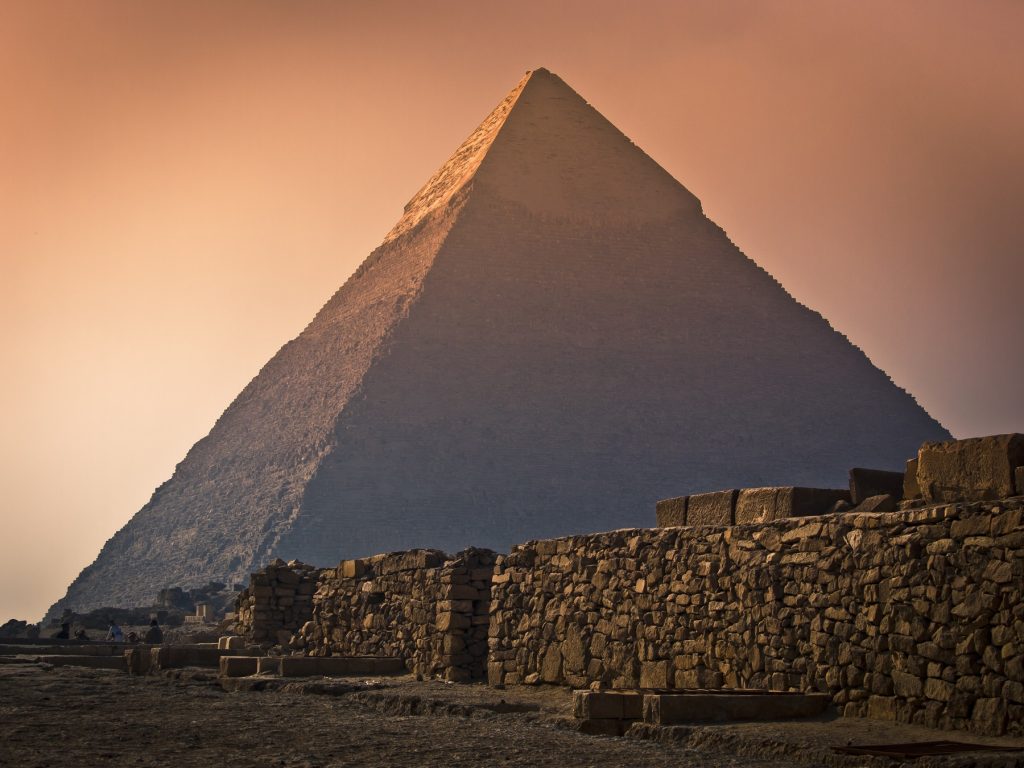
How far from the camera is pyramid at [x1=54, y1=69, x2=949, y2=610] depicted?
83.0 m

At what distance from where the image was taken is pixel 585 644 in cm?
979

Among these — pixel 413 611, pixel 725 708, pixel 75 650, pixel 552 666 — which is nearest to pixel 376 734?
pixel 725 708

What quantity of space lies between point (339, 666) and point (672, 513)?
325cm

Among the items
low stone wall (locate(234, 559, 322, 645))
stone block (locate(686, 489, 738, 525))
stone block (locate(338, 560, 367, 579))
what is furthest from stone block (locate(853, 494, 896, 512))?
low stone wall (locate(234, 559, 322, 645))

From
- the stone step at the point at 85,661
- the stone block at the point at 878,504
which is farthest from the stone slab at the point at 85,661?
the stone block at the point at 878,504

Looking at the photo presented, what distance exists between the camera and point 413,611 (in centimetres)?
1233

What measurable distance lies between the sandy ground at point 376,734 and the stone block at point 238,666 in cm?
142

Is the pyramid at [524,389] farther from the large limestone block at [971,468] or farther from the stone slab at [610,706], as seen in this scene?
the stone slab at [610,706]

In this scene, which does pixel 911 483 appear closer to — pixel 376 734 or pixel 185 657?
pixel 376 734

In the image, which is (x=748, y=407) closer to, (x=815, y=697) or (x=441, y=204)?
(x=441, y=204)

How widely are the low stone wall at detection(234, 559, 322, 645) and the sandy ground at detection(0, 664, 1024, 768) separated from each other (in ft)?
16.6

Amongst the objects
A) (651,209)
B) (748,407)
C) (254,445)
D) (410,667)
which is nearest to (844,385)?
(748,407)

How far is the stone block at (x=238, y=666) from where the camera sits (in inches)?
484

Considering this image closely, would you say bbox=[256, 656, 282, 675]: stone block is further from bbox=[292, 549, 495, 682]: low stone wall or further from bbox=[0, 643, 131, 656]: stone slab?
bbox=[0, 643, 131, 656]: stone slab
